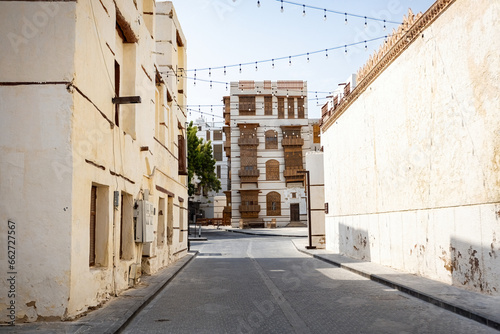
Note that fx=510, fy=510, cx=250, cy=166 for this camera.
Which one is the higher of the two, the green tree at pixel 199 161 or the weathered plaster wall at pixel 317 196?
the green tree at pixel 199 161

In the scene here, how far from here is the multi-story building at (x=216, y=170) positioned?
7269 centimetres

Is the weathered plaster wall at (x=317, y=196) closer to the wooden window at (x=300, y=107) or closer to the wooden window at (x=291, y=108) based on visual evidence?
the wooden window at (x=291, y=108)

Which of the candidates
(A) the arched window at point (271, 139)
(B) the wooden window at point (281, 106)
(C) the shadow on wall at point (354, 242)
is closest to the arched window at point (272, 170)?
(A) the arched window at point (271, 139)

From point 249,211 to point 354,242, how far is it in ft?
123

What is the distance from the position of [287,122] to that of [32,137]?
5014 centimetres

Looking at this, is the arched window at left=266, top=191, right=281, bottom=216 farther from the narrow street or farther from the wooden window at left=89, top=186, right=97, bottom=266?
the wooden window at left=89, top=186, right=97, bottom=266

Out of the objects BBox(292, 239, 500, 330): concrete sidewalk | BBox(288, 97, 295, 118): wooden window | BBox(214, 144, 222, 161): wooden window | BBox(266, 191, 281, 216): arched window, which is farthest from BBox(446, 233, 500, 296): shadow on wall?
BBox(214, 144, 222, 161): wooden window

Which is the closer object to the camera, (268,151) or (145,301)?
(145,301)

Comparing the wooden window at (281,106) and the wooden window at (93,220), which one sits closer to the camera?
the wooden window at (93,220)

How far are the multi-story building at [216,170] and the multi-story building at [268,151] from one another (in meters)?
15.9

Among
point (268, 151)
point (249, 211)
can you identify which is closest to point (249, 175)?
point (268, 151)

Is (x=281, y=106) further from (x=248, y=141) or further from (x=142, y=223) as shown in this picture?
(x=142, y=223)

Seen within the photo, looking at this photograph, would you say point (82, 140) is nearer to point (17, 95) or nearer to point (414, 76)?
point (17, 95)

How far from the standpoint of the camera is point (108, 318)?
25.3ft
